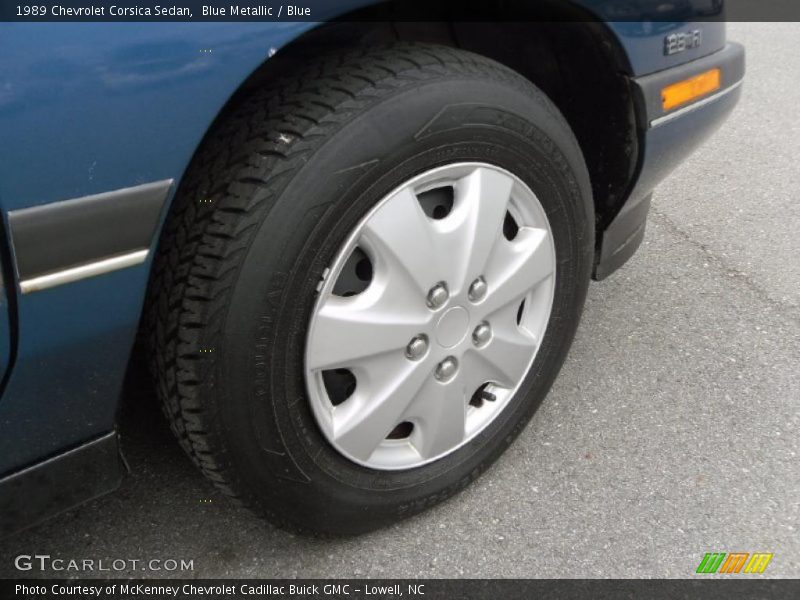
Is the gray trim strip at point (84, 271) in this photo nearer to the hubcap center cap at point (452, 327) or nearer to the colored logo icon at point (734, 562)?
the hubcap center cap at point (452, 327)

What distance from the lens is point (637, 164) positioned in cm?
186

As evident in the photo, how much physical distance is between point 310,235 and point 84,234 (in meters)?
0.34

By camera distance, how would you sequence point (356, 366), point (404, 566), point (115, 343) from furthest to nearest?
point (404, 566)
point (356, 366)
point (115, 343)

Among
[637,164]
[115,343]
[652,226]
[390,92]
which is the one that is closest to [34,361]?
[115,343]

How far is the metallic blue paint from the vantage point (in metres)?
1.02

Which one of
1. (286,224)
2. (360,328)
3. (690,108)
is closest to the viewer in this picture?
(286,224)

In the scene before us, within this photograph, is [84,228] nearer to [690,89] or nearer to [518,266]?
[518,266]

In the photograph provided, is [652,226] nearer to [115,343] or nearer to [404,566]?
[404,566]

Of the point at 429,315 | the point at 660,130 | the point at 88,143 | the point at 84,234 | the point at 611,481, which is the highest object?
the point at 88,143

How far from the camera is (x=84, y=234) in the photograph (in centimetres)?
112

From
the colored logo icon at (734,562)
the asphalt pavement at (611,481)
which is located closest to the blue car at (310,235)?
the asphalt pavement at (611,481)

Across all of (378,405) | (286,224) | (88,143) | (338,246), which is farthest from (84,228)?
(378,405)

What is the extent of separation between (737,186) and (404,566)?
2228 mm

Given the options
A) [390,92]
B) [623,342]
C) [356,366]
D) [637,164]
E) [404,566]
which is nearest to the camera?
[390,92]
